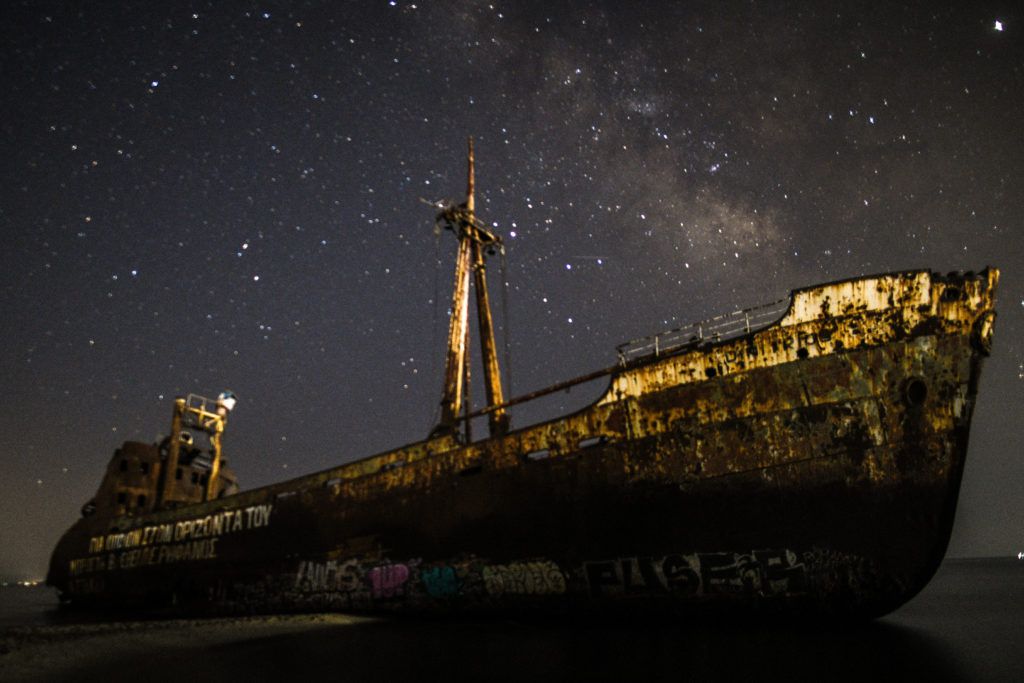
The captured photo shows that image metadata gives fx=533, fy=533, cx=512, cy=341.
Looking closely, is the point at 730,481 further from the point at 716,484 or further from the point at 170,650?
the point at 170,650

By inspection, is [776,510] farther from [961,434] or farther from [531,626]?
[531,626]

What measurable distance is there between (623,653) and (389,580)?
6.24 m

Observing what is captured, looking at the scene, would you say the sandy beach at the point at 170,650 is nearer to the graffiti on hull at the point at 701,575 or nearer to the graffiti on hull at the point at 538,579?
the graffiti on hull at the point at 538,579

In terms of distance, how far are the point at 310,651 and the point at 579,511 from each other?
15.6 feet

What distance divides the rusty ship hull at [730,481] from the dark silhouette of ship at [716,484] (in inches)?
1.1

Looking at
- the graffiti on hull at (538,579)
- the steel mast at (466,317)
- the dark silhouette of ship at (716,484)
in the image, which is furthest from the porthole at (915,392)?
the steel mast at (466,317)

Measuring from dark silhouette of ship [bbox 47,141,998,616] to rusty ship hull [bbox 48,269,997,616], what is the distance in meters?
0.03

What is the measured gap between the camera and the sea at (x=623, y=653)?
6.04m

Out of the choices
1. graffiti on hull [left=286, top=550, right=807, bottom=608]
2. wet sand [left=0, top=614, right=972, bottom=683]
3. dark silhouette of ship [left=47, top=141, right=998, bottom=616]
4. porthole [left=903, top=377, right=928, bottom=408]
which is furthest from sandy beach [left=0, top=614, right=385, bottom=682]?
porthole [left=903, top=377, right=928, bottom=408]

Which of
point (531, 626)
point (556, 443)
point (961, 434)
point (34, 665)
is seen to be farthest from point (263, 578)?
point (961, 434)

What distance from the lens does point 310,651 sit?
7.95m

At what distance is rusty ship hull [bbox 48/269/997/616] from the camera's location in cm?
758

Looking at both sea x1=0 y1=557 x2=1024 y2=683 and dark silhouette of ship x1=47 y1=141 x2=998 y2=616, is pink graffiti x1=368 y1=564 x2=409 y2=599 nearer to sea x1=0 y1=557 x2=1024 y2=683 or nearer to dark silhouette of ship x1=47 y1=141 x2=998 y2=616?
dark silhouette of ship x1=47 y1=141 x2=998 y2=616

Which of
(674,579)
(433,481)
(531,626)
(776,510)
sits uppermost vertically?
(433,481)
